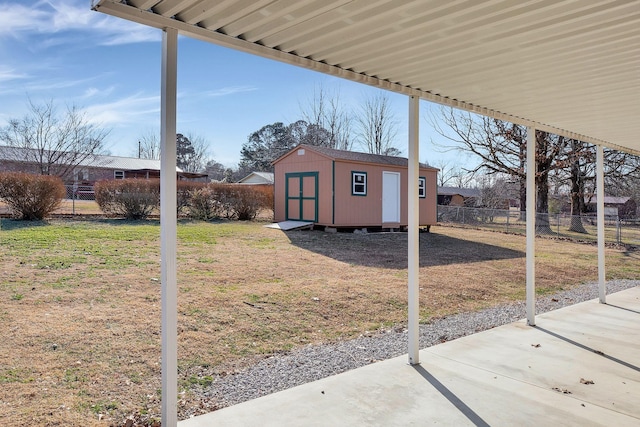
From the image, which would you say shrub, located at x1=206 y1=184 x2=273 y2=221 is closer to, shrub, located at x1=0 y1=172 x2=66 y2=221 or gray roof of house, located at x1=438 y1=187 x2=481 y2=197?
shrub, located at x1=0 y1=172 x2=66 y2=221

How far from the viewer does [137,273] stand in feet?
21.4

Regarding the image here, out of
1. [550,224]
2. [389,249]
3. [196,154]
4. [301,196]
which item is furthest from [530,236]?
[196,154]

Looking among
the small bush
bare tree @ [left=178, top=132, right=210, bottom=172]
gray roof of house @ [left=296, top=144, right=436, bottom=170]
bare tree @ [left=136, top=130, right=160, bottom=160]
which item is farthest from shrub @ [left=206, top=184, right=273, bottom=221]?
bare tree @ [left=178, top=132, right=210, bottom=172]

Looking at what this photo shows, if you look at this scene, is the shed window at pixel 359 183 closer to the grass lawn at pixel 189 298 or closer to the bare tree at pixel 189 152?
the grass lawn at pixel 189 298

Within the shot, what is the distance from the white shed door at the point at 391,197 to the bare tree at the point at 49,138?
13816 mm

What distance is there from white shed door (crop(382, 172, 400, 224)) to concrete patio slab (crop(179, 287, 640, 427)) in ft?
33.7

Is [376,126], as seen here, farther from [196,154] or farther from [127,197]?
[127,197]

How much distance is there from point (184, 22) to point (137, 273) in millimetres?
5125

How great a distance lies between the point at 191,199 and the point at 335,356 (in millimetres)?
11783

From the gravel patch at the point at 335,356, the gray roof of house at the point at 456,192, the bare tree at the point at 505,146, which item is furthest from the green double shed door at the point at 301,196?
the gray roof of house at the point at 456,192

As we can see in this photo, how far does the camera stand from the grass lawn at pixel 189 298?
10.1 feet

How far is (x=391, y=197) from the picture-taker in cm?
1456

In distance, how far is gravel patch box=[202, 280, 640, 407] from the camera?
309cm

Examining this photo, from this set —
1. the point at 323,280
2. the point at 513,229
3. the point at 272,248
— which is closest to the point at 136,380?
the point at 323,280
